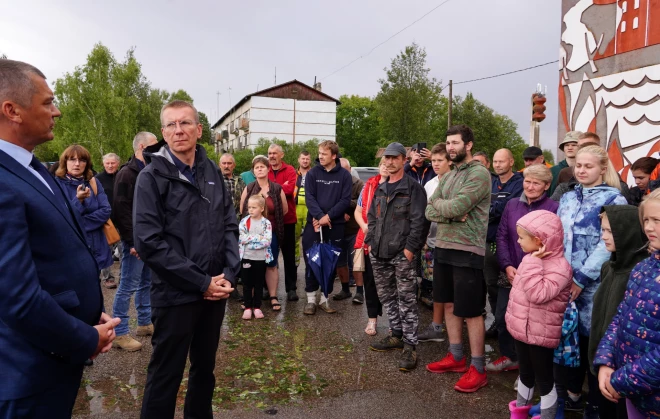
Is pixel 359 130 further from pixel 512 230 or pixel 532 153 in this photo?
pixel 512 230


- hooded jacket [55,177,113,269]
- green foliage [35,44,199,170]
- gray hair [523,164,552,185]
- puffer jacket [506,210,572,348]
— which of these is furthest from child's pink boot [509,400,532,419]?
green foliage [35,44,199,170]

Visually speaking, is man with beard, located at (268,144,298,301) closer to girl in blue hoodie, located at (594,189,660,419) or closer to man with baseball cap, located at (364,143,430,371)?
man with baseball cap, located at (364,143,430,371)

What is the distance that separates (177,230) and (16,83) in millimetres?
1309

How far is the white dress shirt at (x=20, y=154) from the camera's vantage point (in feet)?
6.09

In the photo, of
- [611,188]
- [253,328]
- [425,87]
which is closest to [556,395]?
[611,188]

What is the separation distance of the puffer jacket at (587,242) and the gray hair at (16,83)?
3.70 metres

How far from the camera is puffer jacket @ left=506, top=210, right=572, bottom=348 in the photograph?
336cm

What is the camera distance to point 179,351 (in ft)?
9.64

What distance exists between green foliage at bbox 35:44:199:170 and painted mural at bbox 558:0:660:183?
37.5 metres

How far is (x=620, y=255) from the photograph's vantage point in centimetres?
285

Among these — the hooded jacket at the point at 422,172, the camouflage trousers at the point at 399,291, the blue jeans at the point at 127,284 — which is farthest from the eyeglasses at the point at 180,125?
the hooded jacket at the point at 422,172

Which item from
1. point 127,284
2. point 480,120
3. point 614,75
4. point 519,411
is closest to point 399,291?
point 519,411

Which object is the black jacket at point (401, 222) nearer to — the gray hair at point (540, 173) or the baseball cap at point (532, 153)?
the gray hair at point (540, 173)

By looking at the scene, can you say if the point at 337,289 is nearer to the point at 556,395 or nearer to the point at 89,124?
the point at 556,395
